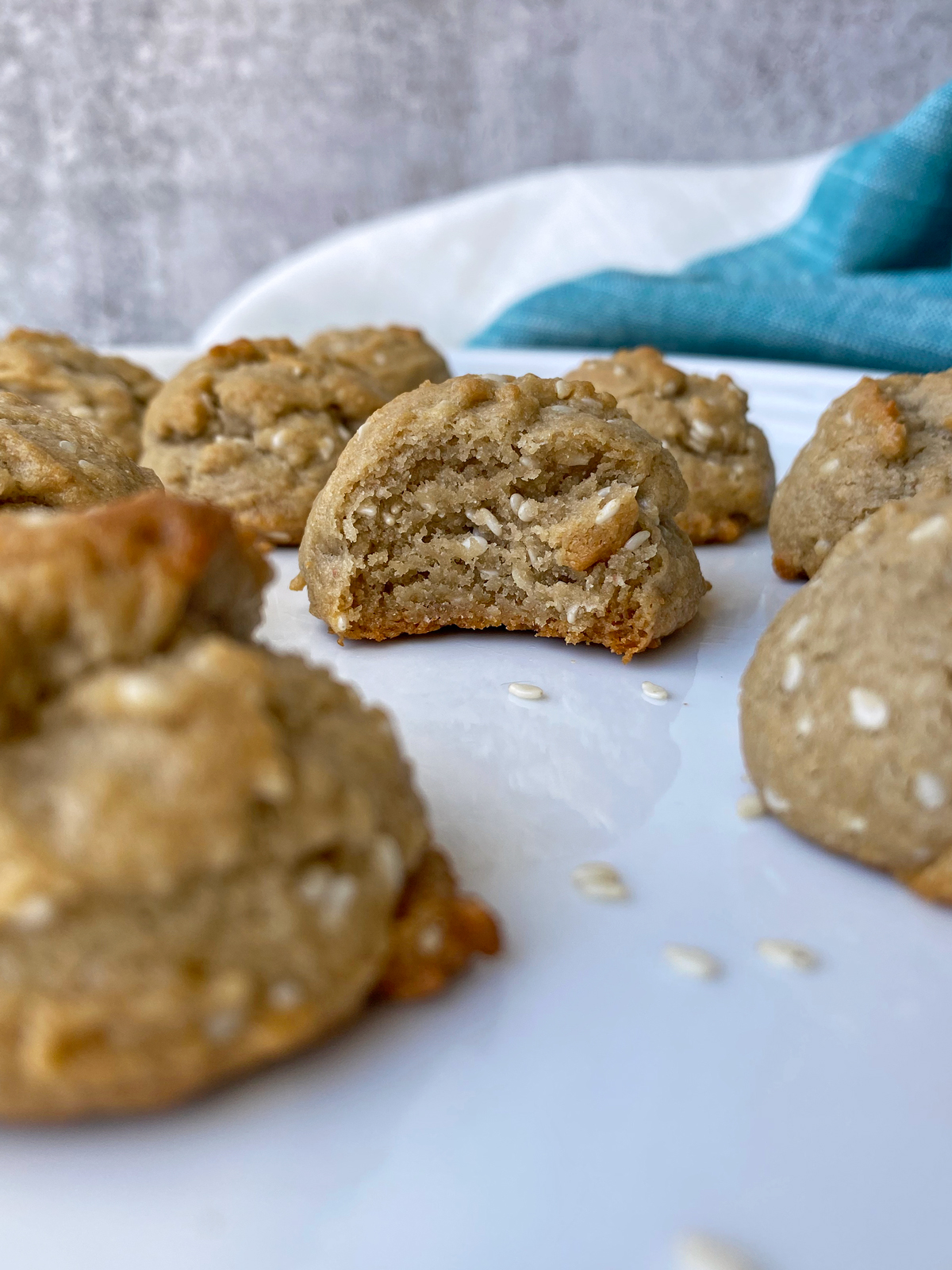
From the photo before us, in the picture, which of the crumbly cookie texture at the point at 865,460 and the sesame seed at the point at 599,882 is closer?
the sesame seed at the point at 599,882

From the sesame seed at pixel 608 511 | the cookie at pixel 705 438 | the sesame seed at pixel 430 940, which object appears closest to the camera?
the sesame seed at pixel 430 940

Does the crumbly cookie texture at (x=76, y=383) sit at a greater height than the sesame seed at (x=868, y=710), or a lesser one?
lesser

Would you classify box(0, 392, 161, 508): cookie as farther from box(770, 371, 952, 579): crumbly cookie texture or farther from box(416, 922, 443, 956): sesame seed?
box(770, 371, 952, 579): crumbly cookie texture

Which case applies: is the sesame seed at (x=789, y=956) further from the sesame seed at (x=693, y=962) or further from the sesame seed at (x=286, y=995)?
the sesame seed at (x=286, y=995)

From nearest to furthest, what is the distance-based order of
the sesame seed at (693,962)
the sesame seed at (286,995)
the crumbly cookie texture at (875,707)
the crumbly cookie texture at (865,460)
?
the sesame seed at (286,995) < the sesame seed at (693,962) < the crumbly cookie texture at (875,707) < the crumbly cookie texture at (865,460)

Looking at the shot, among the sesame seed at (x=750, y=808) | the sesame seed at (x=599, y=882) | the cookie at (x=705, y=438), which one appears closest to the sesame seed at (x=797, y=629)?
the sesame seed at (x=750, y=808)

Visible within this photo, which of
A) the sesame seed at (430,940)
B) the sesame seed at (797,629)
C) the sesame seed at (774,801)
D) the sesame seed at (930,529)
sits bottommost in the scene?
the sesame seed at (774,801)

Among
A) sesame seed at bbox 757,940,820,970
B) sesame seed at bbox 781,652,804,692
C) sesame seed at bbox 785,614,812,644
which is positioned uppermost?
sesame seed at bbox 785,614,812,644

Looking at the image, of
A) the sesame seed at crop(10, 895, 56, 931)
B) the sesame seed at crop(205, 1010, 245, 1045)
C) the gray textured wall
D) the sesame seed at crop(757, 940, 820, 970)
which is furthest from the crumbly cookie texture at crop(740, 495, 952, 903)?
the gray textured wall
